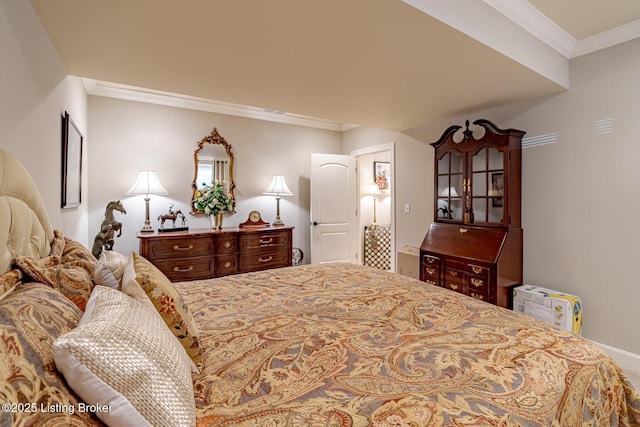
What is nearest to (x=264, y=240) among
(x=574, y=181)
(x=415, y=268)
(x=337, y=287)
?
(x=415, y=268)

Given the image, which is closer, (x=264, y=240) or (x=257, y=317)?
(x=257, y=317)

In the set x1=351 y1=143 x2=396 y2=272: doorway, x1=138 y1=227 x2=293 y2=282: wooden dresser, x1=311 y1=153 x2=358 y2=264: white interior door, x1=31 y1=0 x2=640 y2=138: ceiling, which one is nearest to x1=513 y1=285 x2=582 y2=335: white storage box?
x1=31 y1=0 x2=640 y2=138: ceiling

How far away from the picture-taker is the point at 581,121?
273 cm

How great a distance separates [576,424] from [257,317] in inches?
48.2

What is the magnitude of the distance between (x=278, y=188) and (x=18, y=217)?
3534mm

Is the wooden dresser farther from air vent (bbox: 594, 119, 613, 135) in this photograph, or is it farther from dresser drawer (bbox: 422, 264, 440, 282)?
air vent (bbox: 594, 119, 613, 135)

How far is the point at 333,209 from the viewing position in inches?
197

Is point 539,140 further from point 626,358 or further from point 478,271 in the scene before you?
point 626,358

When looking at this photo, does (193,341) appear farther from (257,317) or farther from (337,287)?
(337,287)

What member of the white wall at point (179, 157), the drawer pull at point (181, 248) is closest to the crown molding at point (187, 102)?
the white wall at point (179, 157)

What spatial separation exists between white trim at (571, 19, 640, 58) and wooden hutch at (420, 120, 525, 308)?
79 centimetres

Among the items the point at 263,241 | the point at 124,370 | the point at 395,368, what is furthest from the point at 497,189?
the point at 124,370

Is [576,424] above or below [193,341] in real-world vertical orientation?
below

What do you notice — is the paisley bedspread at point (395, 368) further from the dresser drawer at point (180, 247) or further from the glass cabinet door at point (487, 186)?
the dresser drawer at point (180, 247)
